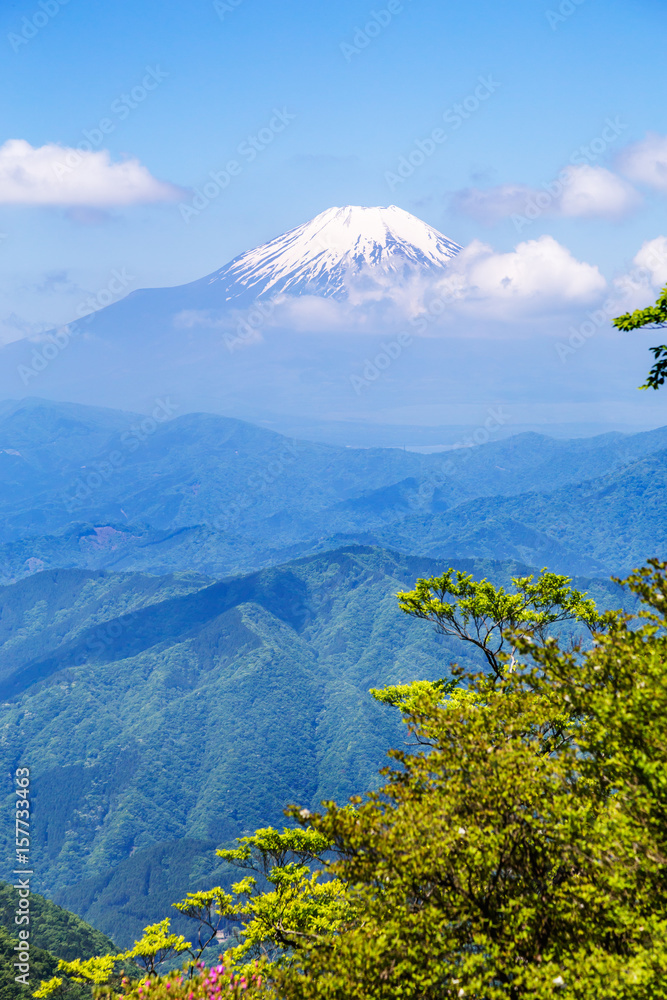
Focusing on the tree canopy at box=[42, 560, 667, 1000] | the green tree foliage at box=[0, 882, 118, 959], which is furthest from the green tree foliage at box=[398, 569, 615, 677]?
the green tree foliage at box=[0, 882, 118, 959]

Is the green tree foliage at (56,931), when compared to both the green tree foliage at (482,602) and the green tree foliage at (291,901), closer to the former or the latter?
the green tree foliage at (291,901)

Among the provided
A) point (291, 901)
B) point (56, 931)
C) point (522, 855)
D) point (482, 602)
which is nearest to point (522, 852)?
point (522, 855)

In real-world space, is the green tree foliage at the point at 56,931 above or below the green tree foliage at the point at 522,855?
below

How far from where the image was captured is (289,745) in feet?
643

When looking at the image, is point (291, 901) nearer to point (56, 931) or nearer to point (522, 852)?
point (522, 852)

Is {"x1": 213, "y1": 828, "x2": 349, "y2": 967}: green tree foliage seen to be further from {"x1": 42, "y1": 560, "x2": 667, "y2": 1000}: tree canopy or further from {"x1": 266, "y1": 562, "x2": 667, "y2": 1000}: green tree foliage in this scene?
{"x1": 266, "y1": 562, "x2": 667, "y2": 1000}: green tree foliage

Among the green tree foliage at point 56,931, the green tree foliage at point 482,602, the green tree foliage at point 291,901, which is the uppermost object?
the green tree foliage at point 482,602

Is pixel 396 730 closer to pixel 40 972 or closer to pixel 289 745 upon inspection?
pixel 289 745

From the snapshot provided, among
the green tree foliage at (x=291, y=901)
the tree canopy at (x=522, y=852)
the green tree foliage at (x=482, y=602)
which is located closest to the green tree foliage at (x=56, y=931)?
the green tree foliage at (x=291, y=901)

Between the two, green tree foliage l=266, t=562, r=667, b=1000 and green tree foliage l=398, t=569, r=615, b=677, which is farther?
green tree foliage l=398, t=569, r=615, b=677

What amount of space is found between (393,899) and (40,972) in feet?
216

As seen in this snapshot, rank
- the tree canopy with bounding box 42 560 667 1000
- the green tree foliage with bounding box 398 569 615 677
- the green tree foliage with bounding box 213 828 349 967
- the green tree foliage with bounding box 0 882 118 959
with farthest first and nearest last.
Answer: the green tree foliage with bounding box 0 882 118 959 < the green tree foliage with bounding box 398 569 615 677 < the green tree foliage with bounding box 213 828 349 967 < the tree canopy with bounding box 42 560 667 1000

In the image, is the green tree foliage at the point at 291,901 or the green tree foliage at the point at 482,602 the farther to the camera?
the green tree foliage at the point at 482,602

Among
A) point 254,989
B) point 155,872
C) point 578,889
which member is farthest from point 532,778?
point 155,872
